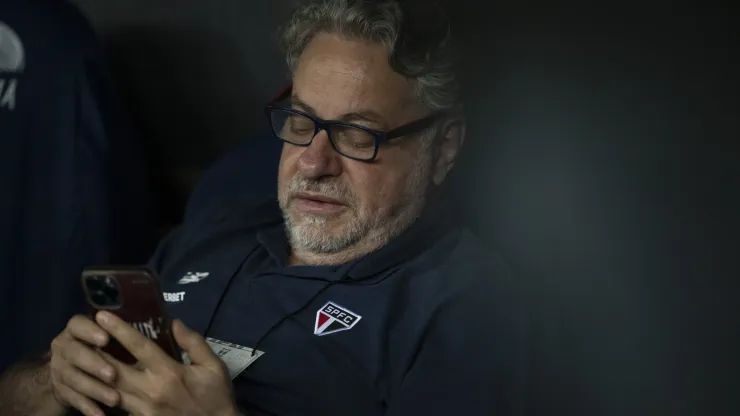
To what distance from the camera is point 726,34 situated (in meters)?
1.16

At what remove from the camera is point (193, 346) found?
90 centimetres

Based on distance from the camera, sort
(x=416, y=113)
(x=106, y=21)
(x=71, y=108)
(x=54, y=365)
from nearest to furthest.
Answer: (x=54, y=365), (x=416, y=113), (x=71, y=108), (x=106, y=21)

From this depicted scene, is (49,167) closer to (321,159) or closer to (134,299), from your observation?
(321,159)

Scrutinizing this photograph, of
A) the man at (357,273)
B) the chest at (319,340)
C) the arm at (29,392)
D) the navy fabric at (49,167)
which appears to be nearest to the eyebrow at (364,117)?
the man at (357,273)

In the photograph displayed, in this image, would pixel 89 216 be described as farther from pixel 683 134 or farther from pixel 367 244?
pixel 683 134

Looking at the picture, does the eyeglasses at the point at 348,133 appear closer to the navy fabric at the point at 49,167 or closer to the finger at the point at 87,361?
the finger at the point at 87,361

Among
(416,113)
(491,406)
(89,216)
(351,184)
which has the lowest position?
(89,216)

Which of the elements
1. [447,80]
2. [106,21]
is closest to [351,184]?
[447,80]

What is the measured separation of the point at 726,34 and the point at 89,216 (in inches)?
48.5

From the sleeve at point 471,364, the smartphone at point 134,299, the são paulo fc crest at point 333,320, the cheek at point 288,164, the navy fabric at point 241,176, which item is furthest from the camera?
the navy fabric at point 241,176

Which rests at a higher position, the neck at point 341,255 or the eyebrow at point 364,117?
the eyebrow at point 364,117

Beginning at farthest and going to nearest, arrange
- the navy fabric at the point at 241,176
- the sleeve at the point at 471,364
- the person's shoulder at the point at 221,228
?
the navy fabric at the point at 241,176
the person's shoulder at the point at 221,228
the sleeve at the point at 471,364

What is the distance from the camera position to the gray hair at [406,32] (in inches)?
47.8

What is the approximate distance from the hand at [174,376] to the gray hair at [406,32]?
1.76ft
